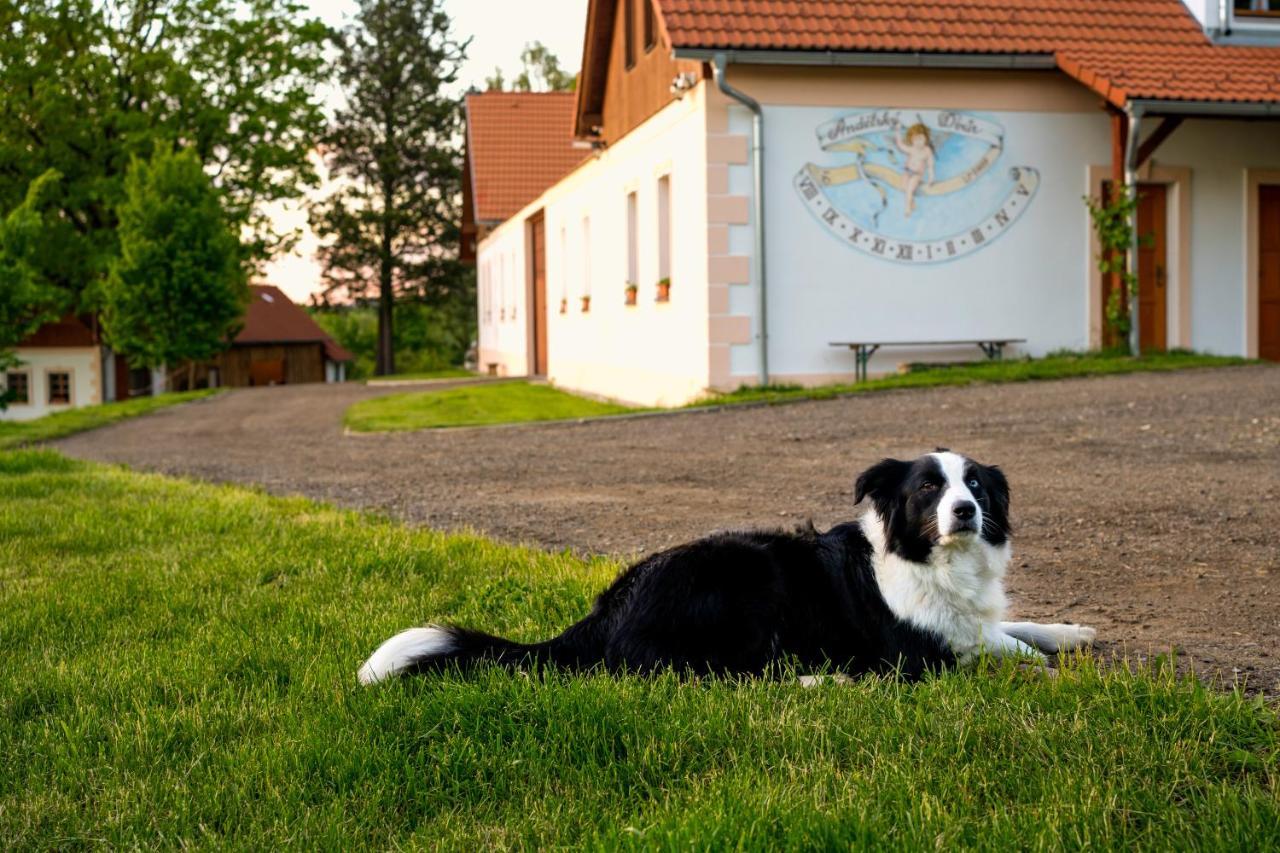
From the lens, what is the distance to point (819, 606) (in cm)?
404

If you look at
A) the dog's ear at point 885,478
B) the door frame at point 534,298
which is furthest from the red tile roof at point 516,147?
the dog's ear at point 885,478

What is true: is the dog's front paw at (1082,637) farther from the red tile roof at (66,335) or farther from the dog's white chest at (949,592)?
the red tile roof at (66,335)

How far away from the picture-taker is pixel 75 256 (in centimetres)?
3966

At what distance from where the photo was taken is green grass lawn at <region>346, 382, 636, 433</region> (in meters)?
16.8

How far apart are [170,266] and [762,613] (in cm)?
3226

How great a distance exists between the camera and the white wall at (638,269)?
1670 centimetres

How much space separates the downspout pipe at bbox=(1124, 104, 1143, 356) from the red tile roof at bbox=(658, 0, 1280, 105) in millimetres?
309

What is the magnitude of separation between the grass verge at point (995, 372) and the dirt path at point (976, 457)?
533 millimetres

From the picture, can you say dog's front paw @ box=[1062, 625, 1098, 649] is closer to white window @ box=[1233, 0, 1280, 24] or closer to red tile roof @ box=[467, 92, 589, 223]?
white window @ box=[1233, 0, 1280, 24]

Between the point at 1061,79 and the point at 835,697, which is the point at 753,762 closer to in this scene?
the point at 835,697

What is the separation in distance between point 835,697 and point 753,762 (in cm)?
52

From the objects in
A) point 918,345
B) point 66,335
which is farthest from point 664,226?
point 66,335

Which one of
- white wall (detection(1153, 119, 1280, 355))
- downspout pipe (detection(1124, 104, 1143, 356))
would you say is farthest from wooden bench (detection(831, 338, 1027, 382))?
white wall (detection(1153, 119, 1280, 355))

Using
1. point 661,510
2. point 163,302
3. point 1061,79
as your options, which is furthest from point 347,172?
point 661,510
